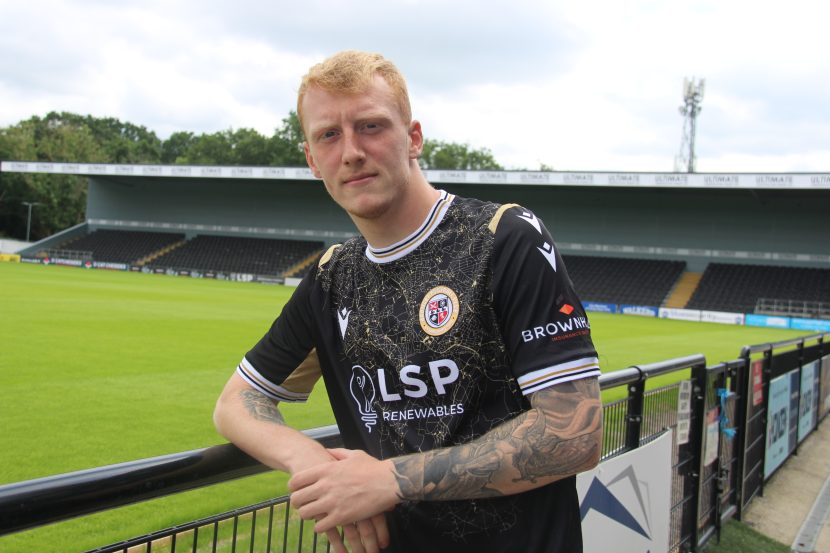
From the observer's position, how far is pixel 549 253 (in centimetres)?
158

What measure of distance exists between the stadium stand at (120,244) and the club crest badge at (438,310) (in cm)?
5458


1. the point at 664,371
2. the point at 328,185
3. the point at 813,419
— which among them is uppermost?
the point at 328,185

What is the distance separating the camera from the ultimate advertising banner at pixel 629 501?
282 centimetres

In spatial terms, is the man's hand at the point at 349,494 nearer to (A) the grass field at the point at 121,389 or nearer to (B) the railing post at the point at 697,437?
(A) the grass field at the point at 121,389

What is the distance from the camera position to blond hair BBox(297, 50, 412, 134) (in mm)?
1682

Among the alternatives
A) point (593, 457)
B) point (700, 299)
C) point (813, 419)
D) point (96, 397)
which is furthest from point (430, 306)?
point (700, 299)

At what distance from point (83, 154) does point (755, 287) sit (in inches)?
2922

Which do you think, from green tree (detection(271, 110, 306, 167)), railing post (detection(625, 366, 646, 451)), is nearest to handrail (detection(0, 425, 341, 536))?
railing post (detection(625, 366, 646, 451))

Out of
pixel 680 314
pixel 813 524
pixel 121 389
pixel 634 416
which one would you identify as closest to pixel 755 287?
pixel 680 314

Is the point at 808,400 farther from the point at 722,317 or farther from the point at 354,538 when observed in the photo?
the point at 722,317

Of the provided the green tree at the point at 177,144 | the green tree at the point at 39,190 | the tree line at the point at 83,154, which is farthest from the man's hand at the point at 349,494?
the green tree at the point at 177,144

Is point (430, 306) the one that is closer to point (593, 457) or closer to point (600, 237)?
point (593, 457)

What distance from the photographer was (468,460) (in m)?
1.50

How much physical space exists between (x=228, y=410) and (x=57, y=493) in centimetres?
62
